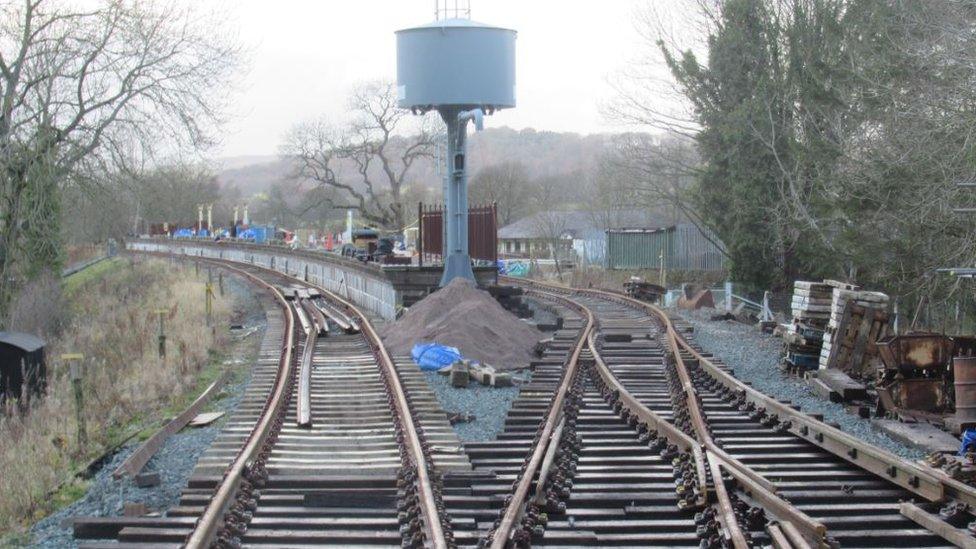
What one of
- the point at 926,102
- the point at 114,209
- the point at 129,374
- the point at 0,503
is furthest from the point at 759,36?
the point at 0,503

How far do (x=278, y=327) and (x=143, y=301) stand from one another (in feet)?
56.5

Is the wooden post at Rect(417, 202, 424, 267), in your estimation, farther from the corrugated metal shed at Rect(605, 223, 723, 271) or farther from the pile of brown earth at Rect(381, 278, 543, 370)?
the corrugated metal shed at Rect(605, 223, 723, 271)

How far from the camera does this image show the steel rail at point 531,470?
5.65 meters

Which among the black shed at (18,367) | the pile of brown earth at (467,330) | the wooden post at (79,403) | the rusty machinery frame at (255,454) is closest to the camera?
the rusty machinery frame at (255,454)

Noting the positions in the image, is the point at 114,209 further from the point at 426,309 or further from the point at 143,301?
the point at 426,309

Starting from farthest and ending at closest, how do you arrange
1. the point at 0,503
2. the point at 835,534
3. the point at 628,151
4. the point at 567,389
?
the point at 628,151
the point at 567,389
the point at 0,503
the point at 835,534

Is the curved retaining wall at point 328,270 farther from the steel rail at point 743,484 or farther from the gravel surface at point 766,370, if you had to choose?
the steel rail at point 743,484

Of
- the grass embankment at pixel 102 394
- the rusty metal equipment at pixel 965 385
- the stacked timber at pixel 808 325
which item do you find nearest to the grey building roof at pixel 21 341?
the grass embankment at pixel 102 394

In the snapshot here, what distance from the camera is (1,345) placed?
17.0 m

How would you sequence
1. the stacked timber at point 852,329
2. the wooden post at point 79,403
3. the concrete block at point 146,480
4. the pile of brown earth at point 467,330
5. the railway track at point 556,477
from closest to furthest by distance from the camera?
the railway track at point 556,477 < the concrete block at point 146,480 < the wooden post at point 79,403 < the stacked timber at point 852,329 < the pile of brown earth at point 467,330

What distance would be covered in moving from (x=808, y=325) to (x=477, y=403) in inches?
227

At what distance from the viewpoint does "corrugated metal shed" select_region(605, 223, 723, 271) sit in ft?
154

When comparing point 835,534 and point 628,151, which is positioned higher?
point 628,151

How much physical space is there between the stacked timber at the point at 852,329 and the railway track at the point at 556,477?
8.27 feet
